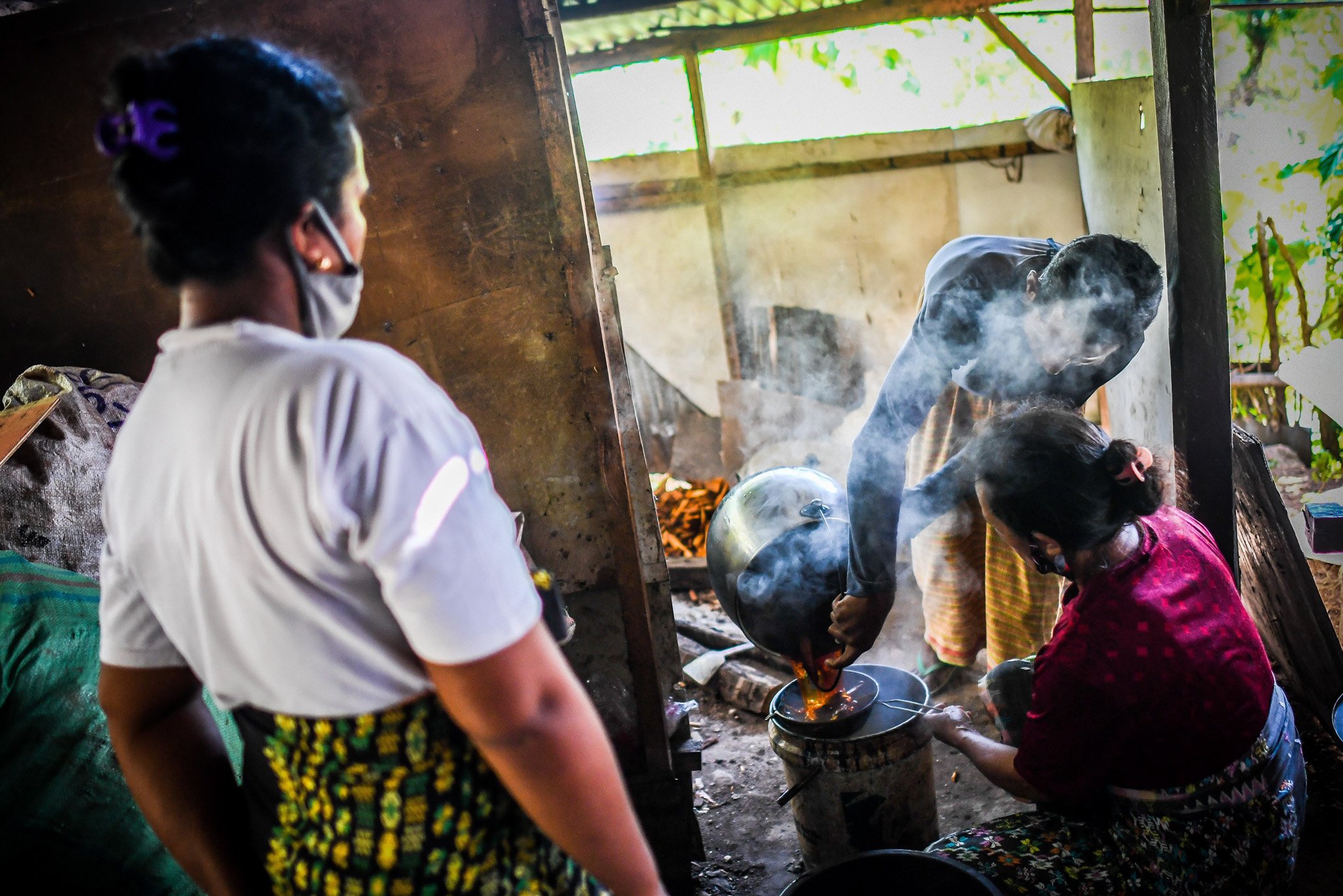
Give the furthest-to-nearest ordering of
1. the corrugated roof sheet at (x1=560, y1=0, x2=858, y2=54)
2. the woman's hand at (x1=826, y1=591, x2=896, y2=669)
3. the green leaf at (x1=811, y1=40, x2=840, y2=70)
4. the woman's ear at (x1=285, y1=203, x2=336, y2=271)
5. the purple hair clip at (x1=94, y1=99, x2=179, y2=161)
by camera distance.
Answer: the green leaf at (x1=811, y1=40, x2=840, y2=70), the corrugated roof sheet at (x1=560, y1=0, x2=858, y2=54), the woman's hand at (x1=826, y1=591, x2=896, y2=669), the woman's ear at (x1=285, y1=203, x2=336, y2=271), the purple hair clip at (x1=94, y1=99, x2=179, y2=161)

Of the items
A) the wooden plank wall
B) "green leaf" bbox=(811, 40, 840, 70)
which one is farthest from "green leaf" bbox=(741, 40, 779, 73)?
the wooden plank wall

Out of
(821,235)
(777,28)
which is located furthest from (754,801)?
(777,28)

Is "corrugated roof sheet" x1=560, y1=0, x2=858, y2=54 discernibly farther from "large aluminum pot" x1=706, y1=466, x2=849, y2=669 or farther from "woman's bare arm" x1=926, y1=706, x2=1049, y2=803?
"woman's bare arm" x1=926, y1=706, x2=1049, y2=803

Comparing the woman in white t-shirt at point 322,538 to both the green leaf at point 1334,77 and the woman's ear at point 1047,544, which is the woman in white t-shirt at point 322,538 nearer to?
the woman's ear at point 1047,544

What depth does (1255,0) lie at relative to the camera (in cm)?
626

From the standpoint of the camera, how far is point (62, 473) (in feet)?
8.66

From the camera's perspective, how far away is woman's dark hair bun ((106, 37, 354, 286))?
3.40 feet

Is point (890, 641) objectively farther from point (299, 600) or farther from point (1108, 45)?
point (1108, 45)

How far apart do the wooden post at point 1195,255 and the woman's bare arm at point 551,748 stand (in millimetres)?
2836

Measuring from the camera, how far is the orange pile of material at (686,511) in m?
7.56

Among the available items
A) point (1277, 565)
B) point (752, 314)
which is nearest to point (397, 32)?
point (1277, 565)

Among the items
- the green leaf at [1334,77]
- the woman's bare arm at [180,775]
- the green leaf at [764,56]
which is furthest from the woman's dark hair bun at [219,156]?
the green leaf at [1334,77]

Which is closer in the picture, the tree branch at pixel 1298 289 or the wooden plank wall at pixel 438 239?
the wooden plank wall at pixel 438 239

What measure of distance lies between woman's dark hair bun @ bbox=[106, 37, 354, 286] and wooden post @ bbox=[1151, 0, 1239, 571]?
2953 millimetres
